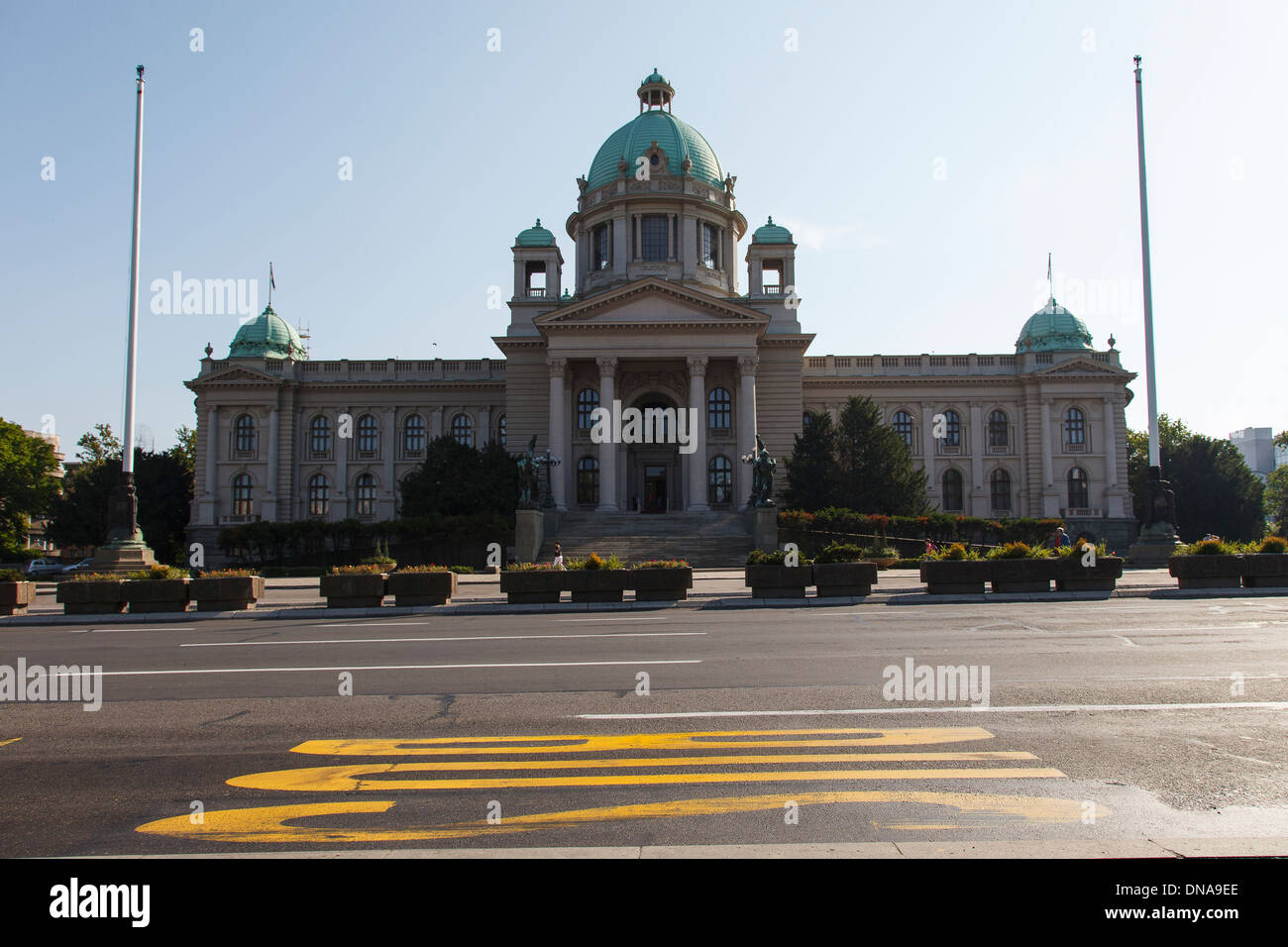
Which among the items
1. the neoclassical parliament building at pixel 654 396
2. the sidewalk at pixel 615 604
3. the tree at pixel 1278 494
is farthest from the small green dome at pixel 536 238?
the tree at pixel 1278 494

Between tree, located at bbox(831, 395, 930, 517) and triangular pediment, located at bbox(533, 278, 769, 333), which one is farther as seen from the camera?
triangular pediment, located at bbox(533, 278, 769, 333)

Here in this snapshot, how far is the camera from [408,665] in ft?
38.2

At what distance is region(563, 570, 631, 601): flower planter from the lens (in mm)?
21344

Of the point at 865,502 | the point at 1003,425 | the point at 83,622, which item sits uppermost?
the point at 1003,425

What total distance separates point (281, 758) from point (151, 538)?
64.7 meters

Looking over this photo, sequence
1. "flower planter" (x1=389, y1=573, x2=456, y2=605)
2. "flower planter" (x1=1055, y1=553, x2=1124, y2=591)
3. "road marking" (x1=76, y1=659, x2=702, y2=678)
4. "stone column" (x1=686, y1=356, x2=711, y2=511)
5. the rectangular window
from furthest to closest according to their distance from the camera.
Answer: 1. the rectangular window
2. "stone column" (x1=686, y1=356, x2=711, y2=511)
3. "flower planter" (x1=389, y1=573, x2=456, y2=605)
4. "flower planter" (x1=1055, y1=553, x2=1124, y2=591)
5. "road marking" (x1=76, y1=659, x2=702, y2=678)

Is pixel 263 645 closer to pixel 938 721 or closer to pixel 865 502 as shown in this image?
pixel 938 721

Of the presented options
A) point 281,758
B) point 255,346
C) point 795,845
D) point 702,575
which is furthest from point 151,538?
point 795,845

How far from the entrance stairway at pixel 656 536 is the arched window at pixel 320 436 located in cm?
2650

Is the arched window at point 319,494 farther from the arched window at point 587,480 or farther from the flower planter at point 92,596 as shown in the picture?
the flower planter at point 92,596

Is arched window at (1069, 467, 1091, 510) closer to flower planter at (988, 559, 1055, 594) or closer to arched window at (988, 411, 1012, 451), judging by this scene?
arched window at (988, 411, 1012, 451)

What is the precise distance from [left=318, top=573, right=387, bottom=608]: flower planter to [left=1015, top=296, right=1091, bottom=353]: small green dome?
59645 mm

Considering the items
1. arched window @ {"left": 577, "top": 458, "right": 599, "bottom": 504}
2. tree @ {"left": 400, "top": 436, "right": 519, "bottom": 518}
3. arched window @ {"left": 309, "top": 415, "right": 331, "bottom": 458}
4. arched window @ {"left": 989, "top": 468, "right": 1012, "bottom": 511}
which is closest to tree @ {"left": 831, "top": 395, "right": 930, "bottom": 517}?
arched window @ {"left": 577, "top": 458, "right": 599, "bottom": 504}
